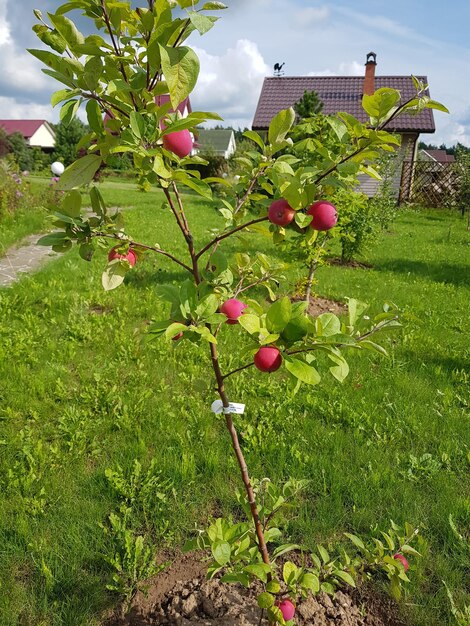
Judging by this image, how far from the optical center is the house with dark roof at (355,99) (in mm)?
17078

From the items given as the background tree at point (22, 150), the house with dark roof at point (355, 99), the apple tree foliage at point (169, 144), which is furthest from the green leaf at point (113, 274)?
the background tree at point (22, 150)

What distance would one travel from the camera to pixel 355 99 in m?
18.9

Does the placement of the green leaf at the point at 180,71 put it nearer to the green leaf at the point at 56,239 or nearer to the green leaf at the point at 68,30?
the green leaf at the point at 68,30

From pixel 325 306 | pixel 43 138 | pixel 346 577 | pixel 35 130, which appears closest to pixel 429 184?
pixel 325 306

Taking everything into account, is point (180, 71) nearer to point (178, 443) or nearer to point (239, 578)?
point (239, 578)

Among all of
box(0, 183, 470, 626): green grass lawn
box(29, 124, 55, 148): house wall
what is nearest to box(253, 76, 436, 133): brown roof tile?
box(0, 183, 470, 626): green grass lawn

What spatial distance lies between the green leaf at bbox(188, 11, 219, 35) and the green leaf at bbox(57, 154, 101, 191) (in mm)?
382

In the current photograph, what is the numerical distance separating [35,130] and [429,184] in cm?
3736

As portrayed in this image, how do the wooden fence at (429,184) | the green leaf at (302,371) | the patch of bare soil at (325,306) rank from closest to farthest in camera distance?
1. the green leaf at (302,371)
2. the patch of bare soil at (325,306)
3. the wooden fence at (429,184)

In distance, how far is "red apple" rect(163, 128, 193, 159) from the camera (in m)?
0.95

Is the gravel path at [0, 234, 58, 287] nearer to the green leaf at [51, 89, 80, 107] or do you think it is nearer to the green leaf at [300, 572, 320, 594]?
the green leaf at [51, 89, 80, 107]

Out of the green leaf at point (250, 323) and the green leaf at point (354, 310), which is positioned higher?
the green leaf at point (250, 323)

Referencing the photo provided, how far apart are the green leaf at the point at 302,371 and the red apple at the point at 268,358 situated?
2 cm

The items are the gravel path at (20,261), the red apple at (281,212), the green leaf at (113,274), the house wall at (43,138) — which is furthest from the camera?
the house wall at (43,138)
